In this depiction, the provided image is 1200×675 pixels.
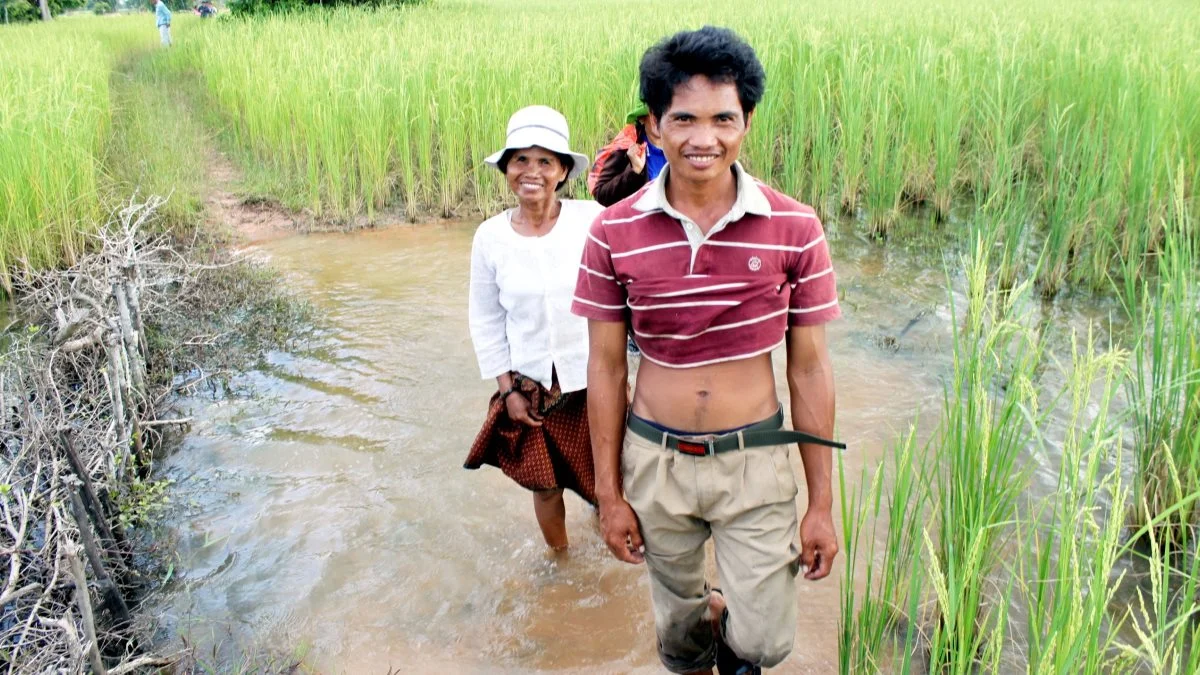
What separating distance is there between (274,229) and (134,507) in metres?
3.87

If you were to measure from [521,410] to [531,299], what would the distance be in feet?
1.01

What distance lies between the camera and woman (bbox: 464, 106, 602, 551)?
2.14m

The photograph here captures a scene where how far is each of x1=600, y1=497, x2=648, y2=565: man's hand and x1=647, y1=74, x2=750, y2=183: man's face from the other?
0.72m

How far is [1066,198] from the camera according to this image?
3947mm

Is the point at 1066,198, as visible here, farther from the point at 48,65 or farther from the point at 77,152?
the point at 48,65

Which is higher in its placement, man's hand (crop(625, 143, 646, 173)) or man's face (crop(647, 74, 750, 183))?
man's face (crop(647, 74, 750, 183))

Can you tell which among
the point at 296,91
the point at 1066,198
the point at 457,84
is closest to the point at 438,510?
the point at 1066,198

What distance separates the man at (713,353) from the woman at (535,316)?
470 millimetres

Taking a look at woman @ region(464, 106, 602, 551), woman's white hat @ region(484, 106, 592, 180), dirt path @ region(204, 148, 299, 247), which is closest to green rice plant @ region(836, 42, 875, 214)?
woman @ region(464, 106, 602, 551)

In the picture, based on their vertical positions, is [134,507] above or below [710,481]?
below

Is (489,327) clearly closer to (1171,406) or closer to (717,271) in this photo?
(717,271)

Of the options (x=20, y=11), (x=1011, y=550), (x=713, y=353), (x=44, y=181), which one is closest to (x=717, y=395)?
(x=713, y=353)

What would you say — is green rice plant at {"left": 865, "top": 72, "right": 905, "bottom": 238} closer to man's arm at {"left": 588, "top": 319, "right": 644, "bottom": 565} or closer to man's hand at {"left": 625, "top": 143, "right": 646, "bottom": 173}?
man's hand at {"left": 625, "top": 143, "right": 646, "bottom": 173}

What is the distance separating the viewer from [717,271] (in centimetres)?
158
